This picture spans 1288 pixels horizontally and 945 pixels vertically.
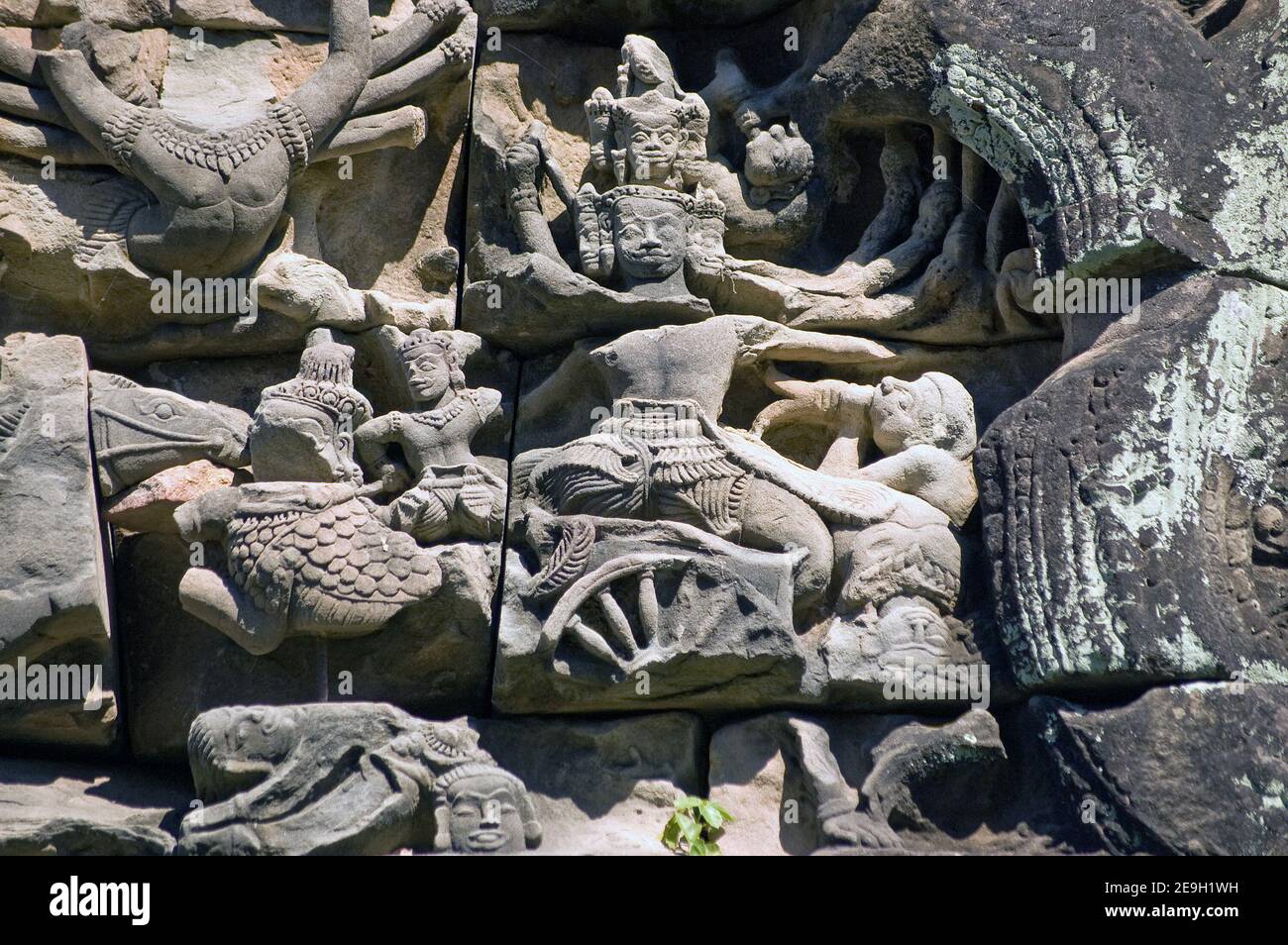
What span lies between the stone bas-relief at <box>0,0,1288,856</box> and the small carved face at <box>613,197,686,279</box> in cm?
1

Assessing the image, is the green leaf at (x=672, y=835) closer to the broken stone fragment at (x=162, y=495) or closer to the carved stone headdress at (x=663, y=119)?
the broken stone fragment at (x=162, y=495)

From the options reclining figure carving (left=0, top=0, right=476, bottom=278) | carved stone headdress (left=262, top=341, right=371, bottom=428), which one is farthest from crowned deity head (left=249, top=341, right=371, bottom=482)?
reclining figure carving (left=0, top=0, right=476, bottom=278)

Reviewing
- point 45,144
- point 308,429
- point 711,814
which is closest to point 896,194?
point 308,429

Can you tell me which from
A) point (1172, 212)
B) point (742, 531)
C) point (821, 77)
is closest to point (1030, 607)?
point (742, 531)

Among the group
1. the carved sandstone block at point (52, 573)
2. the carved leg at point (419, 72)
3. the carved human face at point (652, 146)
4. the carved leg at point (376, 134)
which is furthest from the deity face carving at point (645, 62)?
the carved sandstone block at point (52, 573)

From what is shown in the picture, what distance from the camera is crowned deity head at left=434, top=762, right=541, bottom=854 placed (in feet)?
18.0

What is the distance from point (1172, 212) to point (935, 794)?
1.93 meters

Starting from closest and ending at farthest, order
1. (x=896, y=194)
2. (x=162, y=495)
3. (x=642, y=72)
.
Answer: (x=162, y=495) < (x=642, y=72) < (x=896, y=194)

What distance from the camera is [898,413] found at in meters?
6.21

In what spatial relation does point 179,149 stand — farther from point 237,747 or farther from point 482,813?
point 482,813

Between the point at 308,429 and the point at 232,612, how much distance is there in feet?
1.97

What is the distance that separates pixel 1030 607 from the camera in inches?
224

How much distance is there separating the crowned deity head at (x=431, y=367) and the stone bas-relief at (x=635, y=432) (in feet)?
0.04

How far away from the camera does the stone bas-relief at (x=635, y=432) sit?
5602 mm
